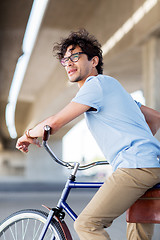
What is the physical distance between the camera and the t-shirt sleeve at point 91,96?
2.33 metres

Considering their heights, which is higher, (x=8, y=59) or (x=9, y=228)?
(x=8, y=59)

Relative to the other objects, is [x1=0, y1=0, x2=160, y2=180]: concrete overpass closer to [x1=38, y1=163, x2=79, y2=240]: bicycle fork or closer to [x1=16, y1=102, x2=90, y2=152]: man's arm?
[x1=38, y1=163, x2=79, y2=240]: bicycle fork

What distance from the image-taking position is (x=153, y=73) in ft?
37.0

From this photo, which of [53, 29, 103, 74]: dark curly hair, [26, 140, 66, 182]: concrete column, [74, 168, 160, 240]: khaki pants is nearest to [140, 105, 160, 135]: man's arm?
[53, 29, 103, 74]: dark curly hair

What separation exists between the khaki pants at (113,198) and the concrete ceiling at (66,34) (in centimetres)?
794

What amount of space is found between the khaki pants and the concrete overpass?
7.94 m

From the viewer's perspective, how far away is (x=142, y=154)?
7.65 ft

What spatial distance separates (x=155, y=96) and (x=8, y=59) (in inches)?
414

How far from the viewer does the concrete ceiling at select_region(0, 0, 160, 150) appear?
1177cm

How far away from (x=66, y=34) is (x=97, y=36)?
3.45 meters

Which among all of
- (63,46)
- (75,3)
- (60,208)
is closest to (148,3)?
(75,3)

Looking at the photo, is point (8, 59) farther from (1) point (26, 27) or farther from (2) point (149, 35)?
(2) point (149, 35)

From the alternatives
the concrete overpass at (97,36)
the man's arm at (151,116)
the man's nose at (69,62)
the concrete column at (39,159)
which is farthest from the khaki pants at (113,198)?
the concrete column at (39,159)

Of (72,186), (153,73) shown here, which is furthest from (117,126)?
(153,73)
